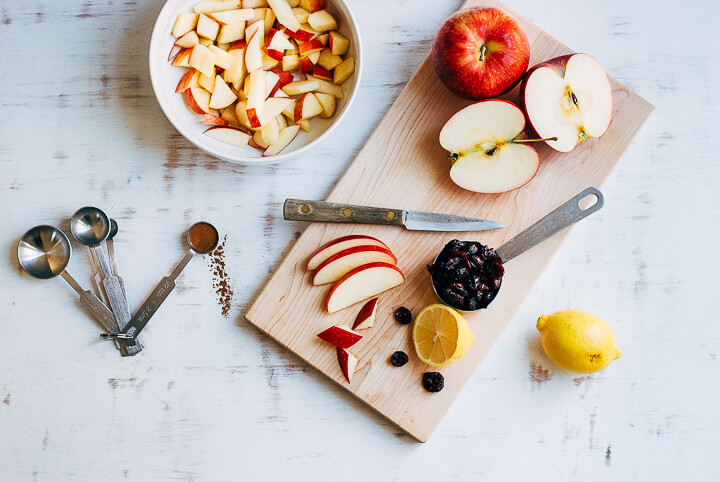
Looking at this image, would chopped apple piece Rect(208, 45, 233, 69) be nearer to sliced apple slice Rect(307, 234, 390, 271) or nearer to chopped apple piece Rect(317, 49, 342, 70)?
chopped apple piece Rect(317, 49, 342, 70)

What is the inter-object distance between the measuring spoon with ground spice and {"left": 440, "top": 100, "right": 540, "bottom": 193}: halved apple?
0.67 metres

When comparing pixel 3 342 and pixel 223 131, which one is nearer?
pixel 223 131

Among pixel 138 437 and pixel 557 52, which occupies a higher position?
pixel 557 52

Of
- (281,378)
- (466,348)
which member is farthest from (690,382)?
(281,378)

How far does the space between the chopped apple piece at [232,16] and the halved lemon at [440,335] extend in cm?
86

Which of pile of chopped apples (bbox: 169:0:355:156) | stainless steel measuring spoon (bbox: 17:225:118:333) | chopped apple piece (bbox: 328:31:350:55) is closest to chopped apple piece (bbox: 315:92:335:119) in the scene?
pile of chopped apples (bbox: 169:0:355:156)

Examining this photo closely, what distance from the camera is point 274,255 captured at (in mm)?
1521

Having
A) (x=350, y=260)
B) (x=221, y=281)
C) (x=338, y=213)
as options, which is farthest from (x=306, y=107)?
(x=221, y=281)

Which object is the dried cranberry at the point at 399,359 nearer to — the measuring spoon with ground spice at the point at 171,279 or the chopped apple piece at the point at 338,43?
the measuring spoon with ground spice at the point at 171,279

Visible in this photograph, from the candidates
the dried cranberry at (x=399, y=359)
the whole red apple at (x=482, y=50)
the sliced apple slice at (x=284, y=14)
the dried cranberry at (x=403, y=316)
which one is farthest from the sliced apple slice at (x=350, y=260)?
the sliced apple slice at (x=284, y=14)

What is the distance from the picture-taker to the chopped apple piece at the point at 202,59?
1.37 meters

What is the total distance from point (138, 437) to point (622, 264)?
1.42 m

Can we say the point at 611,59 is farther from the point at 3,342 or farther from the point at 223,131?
the point at 3,342

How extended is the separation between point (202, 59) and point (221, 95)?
0.31 feet
